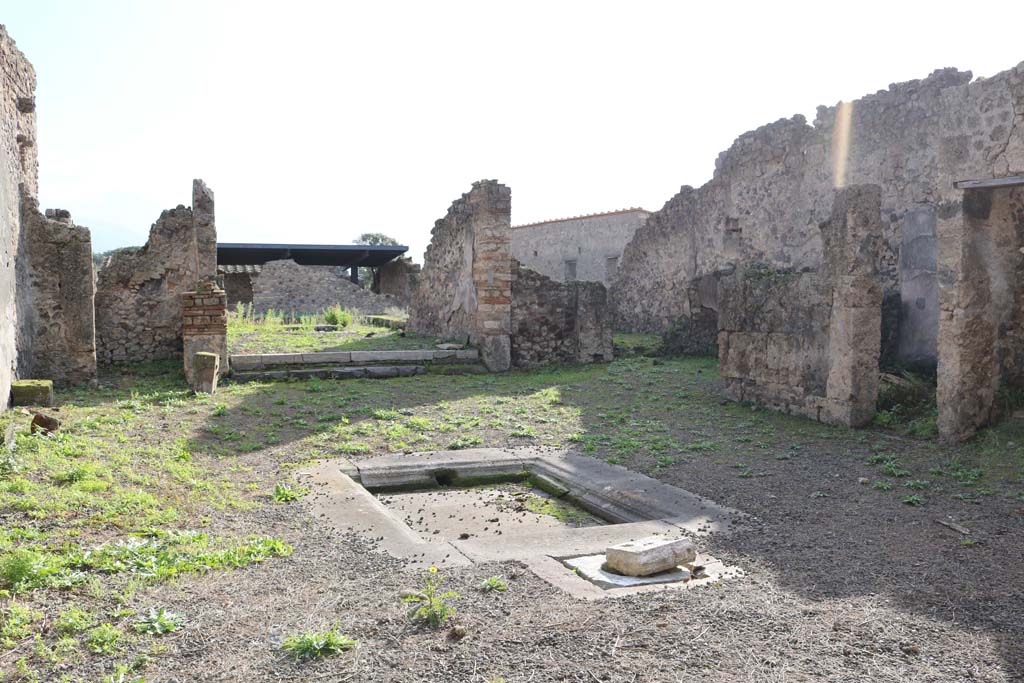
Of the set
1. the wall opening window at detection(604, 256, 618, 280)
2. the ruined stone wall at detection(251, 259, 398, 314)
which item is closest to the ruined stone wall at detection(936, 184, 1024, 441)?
the wall opening window at detection(604, 256, 618, 280)

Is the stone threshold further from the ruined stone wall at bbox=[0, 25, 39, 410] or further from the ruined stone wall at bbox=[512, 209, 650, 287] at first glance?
the ruined stone wall at bbox=[512, 209, 650, 287]

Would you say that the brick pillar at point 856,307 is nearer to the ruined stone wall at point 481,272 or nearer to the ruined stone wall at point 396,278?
the ruined stone wall at point 481,272

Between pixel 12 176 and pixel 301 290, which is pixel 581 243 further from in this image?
pixel 12 176

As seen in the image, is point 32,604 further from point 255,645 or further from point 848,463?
point 848,463

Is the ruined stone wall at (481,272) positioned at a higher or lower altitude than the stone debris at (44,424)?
higher

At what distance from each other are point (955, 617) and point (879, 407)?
537 cm

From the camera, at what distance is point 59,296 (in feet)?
32.9

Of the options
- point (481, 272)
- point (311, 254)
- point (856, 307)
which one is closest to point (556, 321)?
point (481, 272)

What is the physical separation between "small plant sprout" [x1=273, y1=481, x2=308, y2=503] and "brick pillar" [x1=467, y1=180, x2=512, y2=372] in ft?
23.2

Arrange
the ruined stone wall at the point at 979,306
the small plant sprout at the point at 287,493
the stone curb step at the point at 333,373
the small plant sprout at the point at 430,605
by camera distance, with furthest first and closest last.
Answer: the stone curb step at the point at 333,373
the ruined stone wall at the point at 979,306
the small plant sprout at the point at 287,493
the small plant sprout at the point at 430,605

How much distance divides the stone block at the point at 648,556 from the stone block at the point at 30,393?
6.77 meters

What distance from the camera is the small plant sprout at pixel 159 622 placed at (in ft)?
11.0

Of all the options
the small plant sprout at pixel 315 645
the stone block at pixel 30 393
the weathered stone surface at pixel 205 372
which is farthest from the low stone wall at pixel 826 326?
the stone block at pixel 30 393

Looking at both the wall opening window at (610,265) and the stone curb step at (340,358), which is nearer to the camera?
the stone curb step at (340,358)
